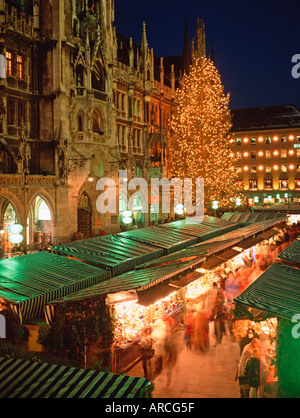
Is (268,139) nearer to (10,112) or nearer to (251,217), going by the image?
(251,217)

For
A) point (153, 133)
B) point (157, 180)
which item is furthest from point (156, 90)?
point (157, 180)

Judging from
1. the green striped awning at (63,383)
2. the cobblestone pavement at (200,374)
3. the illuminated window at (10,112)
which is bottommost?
the cobblestone pavement at (200,374)

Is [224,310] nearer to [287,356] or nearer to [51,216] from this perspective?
[287,356]

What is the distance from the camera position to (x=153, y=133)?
155ft

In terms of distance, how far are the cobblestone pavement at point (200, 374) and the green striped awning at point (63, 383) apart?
3.93 metres

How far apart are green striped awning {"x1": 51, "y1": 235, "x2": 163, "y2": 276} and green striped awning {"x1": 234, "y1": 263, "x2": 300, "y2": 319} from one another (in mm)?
5687

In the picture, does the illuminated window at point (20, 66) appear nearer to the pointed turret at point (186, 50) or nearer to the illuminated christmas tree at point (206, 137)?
the illuminated christmas tree at point (206, 137)

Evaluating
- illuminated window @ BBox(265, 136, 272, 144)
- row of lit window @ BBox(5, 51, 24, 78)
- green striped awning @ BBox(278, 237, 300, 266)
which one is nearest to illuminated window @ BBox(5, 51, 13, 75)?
row of lit window @ BBox(5, 51, 24, 78)

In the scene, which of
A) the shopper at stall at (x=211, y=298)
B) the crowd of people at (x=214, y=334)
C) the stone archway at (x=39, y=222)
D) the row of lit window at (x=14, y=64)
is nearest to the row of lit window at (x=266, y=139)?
the stone archway at (x=39, y=222)

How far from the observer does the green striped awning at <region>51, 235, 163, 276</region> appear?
1583cm

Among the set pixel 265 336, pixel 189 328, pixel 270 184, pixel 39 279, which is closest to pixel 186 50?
pixel 270 184

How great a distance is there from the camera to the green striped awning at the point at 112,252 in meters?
15.8
